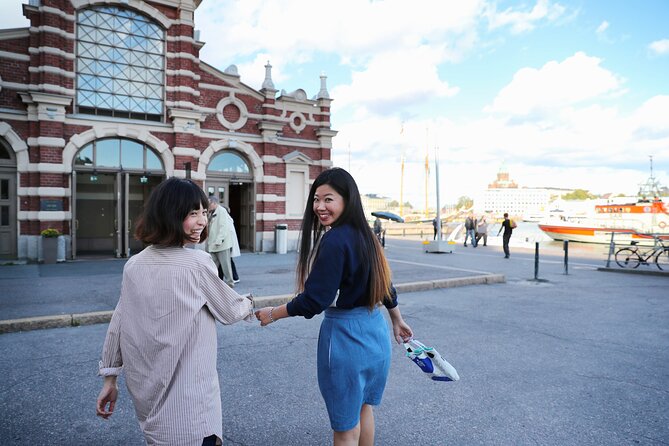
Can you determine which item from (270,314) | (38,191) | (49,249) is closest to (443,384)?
(270,314)

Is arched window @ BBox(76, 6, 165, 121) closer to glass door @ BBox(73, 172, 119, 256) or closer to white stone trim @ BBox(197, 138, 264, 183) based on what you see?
white stone trim @ BBox(197, 138, 264, 183)

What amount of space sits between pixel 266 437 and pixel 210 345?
1.61 m

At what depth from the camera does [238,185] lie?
19.4 m

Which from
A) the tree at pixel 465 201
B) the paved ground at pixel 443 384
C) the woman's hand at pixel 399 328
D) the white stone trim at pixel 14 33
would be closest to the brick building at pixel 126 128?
the white stone trim at pixel 14 33

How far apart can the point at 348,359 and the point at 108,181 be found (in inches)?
735

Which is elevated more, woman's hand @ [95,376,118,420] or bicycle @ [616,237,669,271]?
woman's hand @ [95,376,118,420]

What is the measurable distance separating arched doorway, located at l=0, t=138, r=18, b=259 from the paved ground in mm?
7057

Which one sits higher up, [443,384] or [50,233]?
[50,233]

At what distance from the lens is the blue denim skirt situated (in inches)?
88.3

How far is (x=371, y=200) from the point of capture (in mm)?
178875

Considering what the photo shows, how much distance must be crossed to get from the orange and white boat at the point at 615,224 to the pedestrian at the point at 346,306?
36014 millimetres

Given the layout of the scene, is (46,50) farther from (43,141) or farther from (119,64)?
(43,141)

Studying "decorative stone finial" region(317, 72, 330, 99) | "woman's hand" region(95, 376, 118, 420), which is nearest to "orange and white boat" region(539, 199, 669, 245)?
"decorative stone finial" region(317, 72, 330, 99)

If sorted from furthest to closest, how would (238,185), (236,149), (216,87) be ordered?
1. (238,185)
2. (236,149)
3. (216,87)
